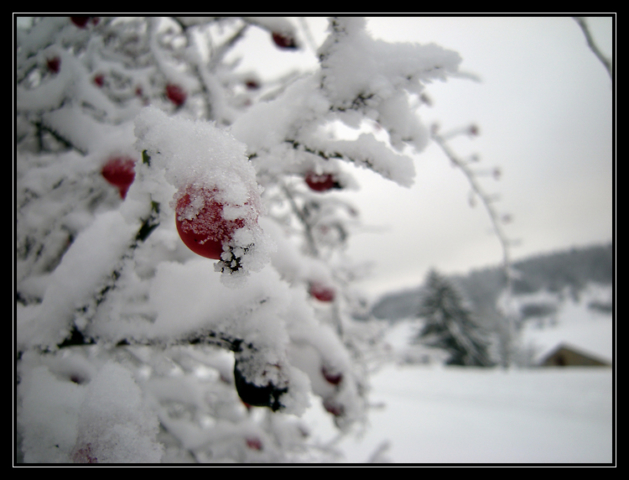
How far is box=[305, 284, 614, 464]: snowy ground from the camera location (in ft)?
15.0

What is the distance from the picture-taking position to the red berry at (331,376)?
88 cm

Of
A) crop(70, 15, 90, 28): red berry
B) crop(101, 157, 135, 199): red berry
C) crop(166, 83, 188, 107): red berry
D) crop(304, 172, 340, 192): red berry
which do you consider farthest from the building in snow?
crop(70, 15, 90, 28): red berry

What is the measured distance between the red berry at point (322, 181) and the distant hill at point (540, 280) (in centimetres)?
3940

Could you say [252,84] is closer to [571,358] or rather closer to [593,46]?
[593,46]

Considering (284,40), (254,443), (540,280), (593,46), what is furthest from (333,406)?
(540,280)

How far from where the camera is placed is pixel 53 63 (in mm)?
1324

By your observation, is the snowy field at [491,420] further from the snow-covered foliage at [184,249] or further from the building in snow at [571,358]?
the building in snow at [571,358]

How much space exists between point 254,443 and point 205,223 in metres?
1.49

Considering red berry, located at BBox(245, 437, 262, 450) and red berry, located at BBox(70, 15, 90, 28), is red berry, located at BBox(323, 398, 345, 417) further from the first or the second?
red berry, located at BBox(70, 15, 90, 28)

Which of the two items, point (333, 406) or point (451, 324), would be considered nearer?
point (333, 406)

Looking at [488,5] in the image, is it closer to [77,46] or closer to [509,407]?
[77,46]

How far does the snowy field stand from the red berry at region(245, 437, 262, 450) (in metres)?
1.97

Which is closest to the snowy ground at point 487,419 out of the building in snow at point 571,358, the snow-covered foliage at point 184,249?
the snow-covered foliage at point 184,249

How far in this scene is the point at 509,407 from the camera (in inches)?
255
